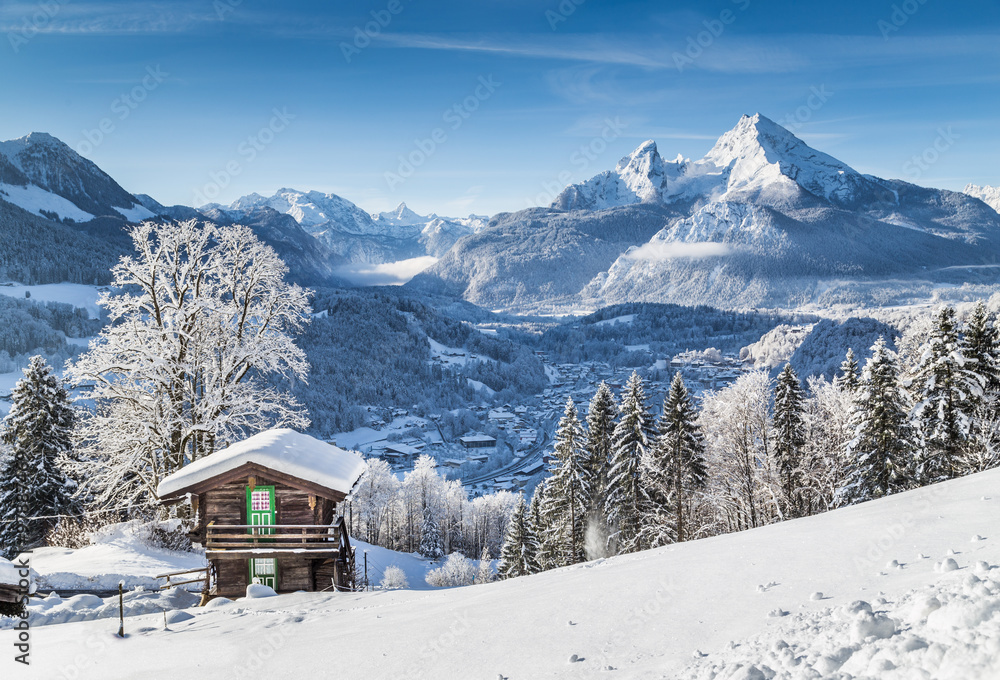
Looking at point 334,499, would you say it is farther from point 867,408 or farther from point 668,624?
point 867,408

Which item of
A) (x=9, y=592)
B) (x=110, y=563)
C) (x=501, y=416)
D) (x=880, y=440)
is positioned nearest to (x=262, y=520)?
(x=110, y=563)

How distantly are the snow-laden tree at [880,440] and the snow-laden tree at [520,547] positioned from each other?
20699 mm

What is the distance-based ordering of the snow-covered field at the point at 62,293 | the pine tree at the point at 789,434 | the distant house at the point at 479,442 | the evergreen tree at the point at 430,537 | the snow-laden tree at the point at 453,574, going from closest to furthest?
the pine tree at the point at 789,434
the snow-laden tree at the point at 453,574
the evergreen tree at the point at 430,537
the distant house at the point at 479,442
the snow-covered field at the point at 62,293

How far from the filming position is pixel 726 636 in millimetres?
7422

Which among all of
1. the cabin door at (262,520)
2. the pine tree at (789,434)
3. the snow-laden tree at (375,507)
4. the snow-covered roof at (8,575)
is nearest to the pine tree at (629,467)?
the pine tree at (789,434)

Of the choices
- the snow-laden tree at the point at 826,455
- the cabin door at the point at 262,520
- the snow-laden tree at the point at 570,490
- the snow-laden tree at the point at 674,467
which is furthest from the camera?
the snow-laden tree at the point at 570,490

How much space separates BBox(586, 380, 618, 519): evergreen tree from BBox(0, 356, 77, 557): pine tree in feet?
93.8

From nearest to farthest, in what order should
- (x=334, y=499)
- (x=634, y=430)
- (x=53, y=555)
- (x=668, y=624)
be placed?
(x=668, y=624), (x=334, y=499), (x=53, y=555), (x=634, y=430)

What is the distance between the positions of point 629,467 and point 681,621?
84.2 feet

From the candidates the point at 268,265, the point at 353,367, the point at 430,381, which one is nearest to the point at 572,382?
the point at 430,381

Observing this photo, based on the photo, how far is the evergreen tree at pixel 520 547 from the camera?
40.6 metres

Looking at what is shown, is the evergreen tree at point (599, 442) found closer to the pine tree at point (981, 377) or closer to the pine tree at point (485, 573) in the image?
the pine tree at point (981, 377)

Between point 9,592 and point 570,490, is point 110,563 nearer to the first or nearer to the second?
point 9,592

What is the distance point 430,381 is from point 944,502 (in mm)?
166093
